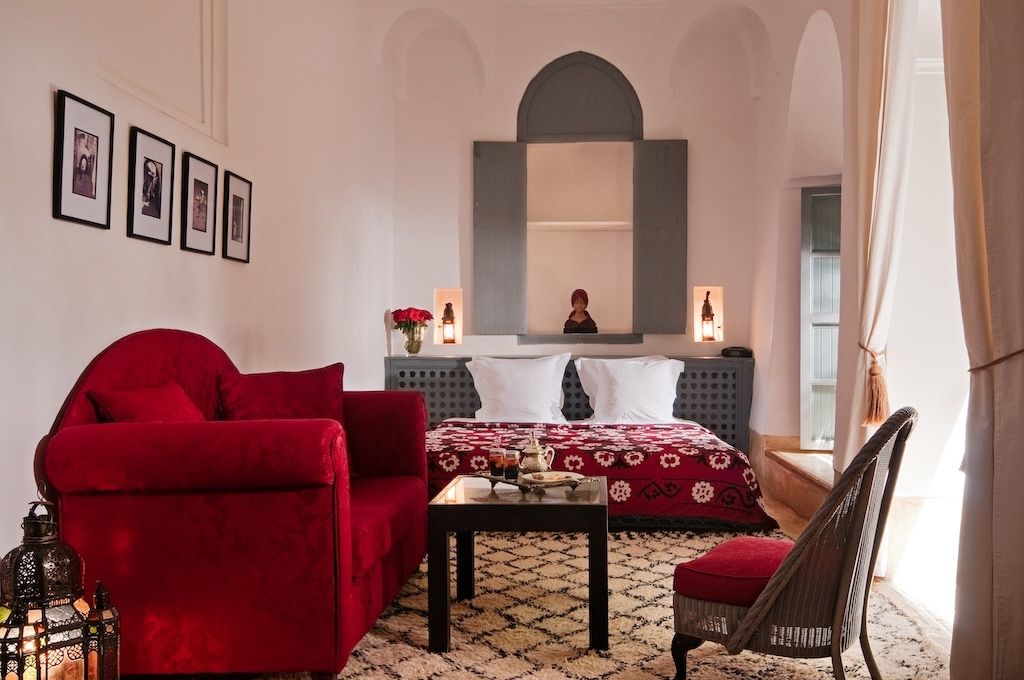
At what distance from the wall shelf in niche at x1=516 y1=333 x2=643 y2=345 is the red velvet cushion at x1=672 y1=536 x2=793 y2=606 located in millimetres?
4274

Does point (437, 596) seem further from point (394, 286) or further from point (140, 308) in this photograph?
point (394, 286)

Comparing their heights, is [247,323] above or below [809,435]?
above

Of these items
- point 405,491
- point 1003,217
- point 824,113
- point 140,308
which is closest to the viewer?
point 1003,217

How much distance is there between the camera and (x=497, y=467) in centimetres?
371

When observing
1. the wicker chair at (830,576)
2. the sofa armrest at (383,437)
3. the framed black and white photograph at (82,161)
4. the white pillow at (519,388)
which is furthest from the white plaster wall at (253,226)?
the wicker chair at (830,576)

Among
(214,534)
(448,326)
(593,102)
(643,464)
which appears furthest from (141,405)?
(593,102)

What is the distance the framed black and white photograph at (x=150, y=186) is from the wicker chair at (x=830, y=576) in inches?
101

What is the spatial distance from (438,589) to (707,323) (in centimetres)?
436

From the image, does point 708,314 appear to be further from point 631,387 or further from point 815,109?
point 815,109

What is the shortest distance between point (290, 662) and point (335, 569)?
1.06ft

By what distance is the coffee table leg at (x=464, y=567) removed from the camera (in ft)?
12.5

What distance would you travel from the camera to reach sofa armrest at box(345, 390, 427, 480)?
4.26 meters

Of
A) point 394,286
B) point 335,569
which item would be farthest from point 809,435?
point 335,569

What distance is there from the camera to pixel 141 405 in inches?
121
